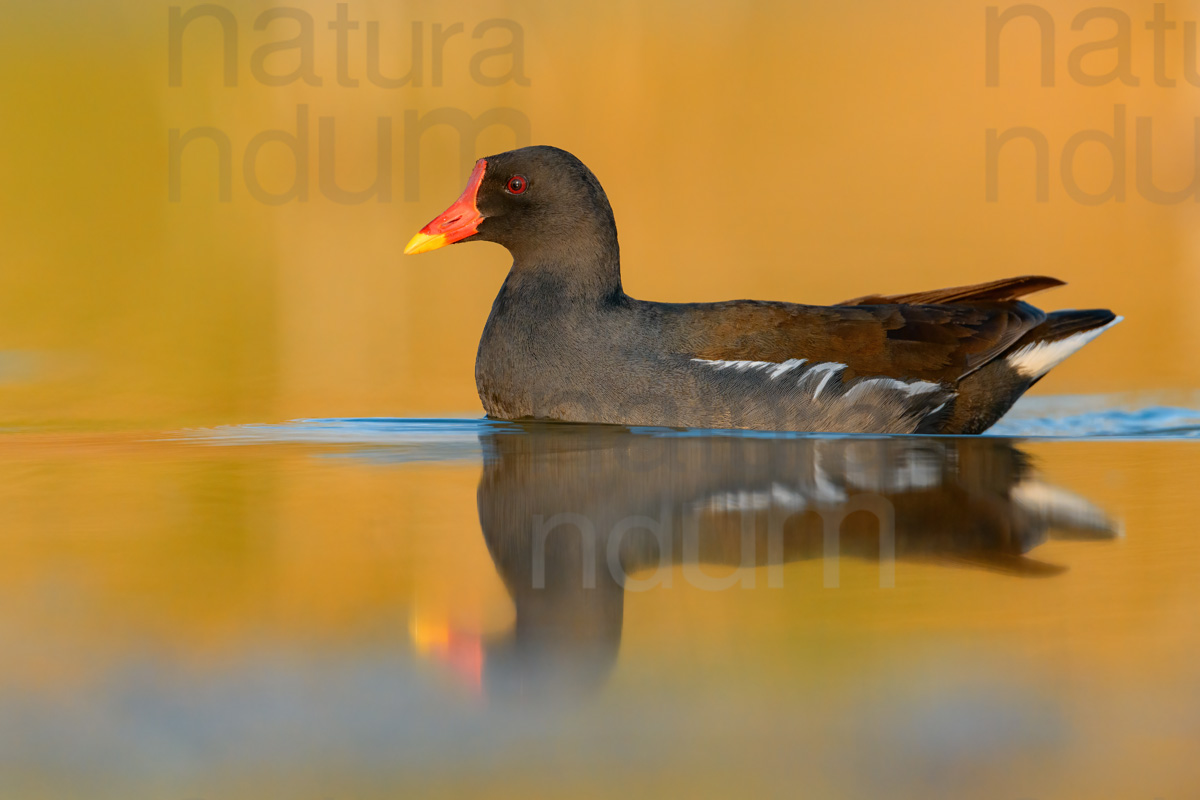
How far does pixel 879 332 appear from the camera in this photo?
569 centimetres

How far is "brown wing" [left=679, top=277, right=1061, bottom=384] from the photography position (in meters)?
5.51

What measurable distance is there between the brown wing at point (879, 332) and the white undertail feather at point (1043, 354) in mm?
122

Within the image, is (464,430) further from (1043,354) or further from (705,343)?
(1043,354)

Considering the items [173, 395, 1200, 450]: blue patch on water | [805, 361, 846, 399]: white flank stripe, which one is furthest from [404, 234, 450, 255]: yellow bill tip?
[805, 361, 846, 399]: white flank stripe

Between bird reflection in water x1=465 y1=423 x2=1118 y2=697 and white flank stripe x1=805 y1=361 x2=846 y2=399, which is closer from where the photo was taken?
bird reflection in water x1=465 y1=423 x2=1118 y2=697

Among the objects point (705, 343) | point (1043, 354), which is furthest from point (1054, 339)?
point (705, 343)

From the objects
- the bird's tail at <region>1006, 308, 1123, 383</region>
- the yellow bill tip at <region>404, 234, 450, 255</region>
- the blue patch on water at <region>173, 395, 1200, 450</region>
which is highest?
the yellow bill tip at <region>404, 234, 450, 255</region>

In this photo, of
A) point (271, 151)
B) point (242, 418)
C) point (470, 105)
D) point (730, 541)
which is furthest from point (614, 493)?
point (271, 151)

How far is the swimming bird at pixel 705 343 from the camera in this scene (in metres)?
5.42

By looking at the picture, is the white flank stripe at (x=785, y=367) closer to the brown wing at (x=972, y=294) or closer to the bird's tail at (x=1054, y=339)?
the brown wing at (x=972, y=294)

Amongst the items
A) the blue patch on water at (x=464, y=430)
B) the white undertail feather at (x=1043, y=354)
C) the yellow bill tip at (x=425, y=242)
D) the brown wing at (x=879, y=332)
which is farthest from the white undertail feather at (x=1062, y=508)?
the yellow bill tip at (x=425, y=242)

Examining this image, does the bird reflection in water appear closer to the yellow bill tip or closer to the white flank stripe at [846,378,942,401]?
the white flank stripe at [846,378,942,401]

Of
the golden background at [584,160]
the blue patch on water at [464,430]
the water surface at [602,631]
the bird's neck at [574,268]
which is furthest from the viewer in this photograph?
the golden background at [584,160]

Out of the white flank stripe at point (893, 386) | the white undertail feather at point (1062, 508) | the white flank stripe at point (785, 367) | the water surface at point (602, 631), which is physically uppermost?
the white flank stripe at point (785, 367)
